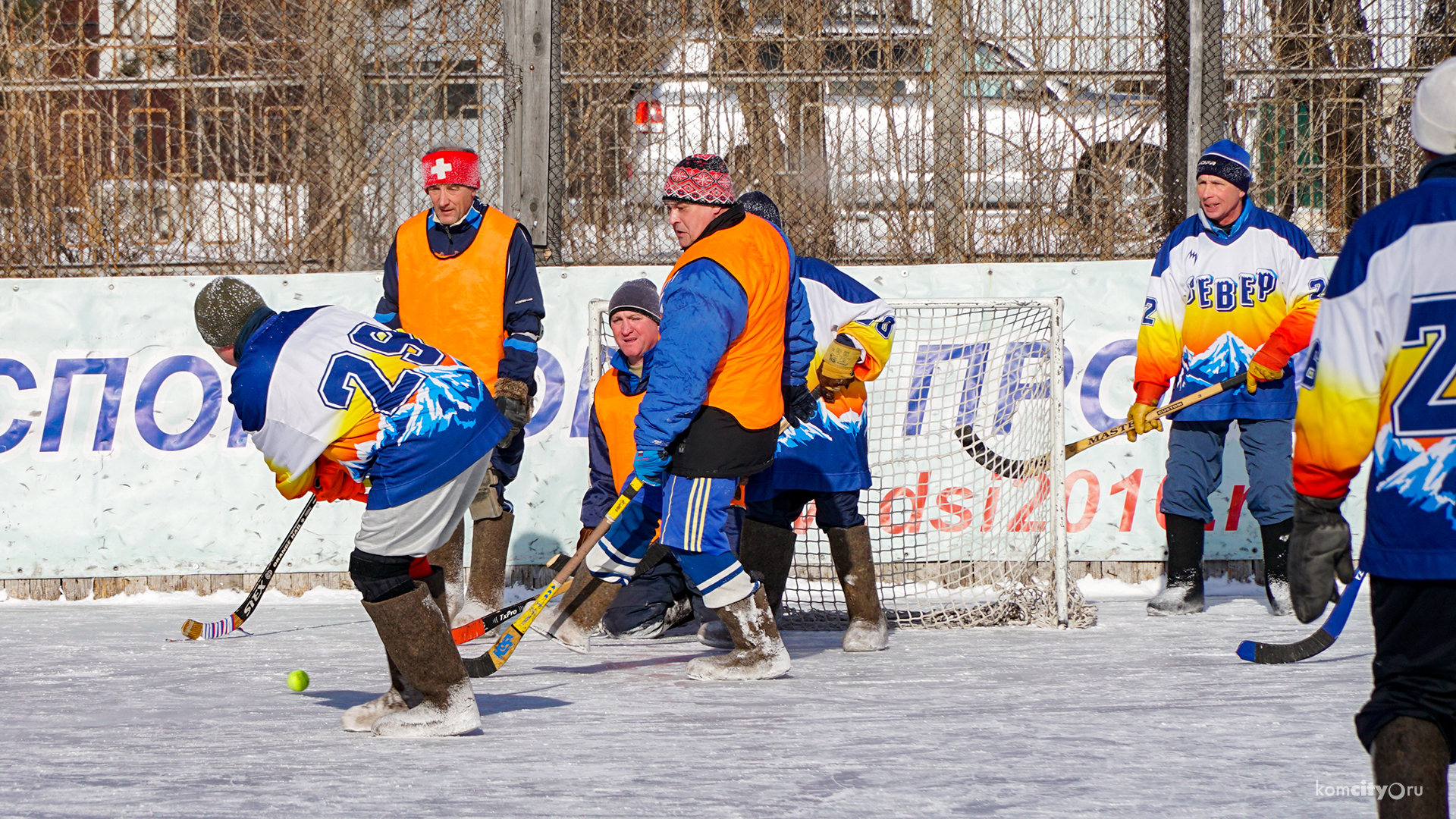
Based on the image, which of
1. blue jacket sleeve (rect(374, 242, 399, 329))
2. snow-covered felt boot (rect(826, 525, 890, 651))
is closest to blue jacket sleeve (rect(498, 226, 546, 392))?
blue jacket sleeve (rect(374, 242, 399, 329))

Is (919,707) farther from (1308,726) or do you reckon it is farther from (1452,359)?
(1452,359)

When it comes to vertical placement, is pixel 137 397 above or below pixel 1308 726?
above

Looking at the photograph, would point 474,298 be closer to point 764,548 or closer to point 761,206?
point 761,206

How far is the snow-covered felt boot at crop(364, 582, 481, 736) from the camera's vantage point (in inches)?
133

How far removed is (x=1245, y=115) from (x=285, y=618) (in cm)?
508

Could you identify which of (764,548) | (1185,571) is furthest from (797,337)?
(1185,571)

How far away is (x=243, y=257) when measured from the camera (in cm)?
720

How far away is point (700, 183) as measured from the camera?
13.9 ft

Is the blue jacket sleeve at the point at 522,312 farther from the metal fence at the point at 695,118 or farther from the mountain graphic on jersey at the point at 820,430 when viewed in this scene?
the metal fence at the point at 695,118

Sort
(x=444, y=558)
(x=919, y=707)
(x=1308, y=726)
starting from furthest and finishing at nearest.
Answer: (x=444, y=558), (x=919, y=707), (x=1308, y=726)

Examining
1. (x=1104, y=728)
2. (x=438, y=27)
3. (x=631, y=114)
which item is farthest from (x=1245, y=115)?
(x=1104, y=728)

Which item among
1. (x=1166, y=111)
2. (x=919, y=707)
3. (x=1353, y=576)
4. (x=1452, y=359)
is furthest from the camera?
(x=1166, y=111)

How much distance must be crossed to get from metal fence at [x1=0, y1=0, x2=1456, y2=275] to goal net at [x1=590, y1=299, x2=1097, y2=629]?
1022mm

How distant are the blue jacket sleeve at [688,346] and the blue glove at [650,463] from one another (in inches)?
1.4
